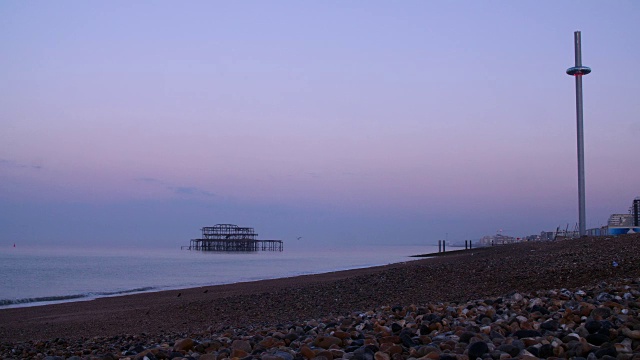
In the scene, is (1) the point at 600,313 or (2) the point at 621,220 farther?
(2) the point at 621,220

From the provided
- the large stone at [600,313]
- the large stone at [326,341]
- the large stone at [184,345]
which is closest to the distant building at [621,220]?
the large stone at [600,313]

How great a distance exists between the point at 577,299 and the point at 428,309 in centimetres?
159

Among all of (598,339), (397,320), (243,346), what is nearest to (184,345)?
(243,346)

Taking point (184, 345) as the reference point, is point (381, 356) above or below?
above

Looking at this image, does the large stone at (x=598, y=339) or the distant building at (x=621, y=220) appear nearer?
the large stone at (x=598, y=339)

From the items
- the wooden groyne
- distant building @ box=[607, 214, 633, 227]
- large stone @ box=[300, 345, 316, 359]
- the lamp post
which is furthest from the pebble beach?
the wooden groyne

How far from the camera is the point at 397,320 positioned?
5.64 m

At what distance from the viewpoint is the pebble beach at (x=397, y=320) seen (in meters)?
3.71

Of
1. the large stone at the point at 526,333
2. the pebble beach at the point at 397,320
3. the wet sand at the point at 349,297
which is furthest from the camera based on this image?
the wet sand at the point at 349,297

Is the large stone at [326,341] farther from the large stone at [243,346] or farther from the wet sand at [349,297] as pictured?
the wet sand at [349,297]

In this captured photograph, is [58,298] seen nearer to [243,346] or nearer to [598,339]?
[243,346]

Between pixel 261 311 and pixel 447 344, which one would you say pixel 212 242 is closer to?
pixel 261 311

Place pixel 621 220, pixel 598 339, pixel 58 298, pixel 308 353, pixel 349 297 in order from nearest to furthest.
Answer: pixel 598 339
pixel 308 353
pixel 349 297
pixel 58 298
pixel 621 220

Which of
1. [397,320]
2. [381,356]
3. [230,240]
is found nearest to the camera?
[381,356]
